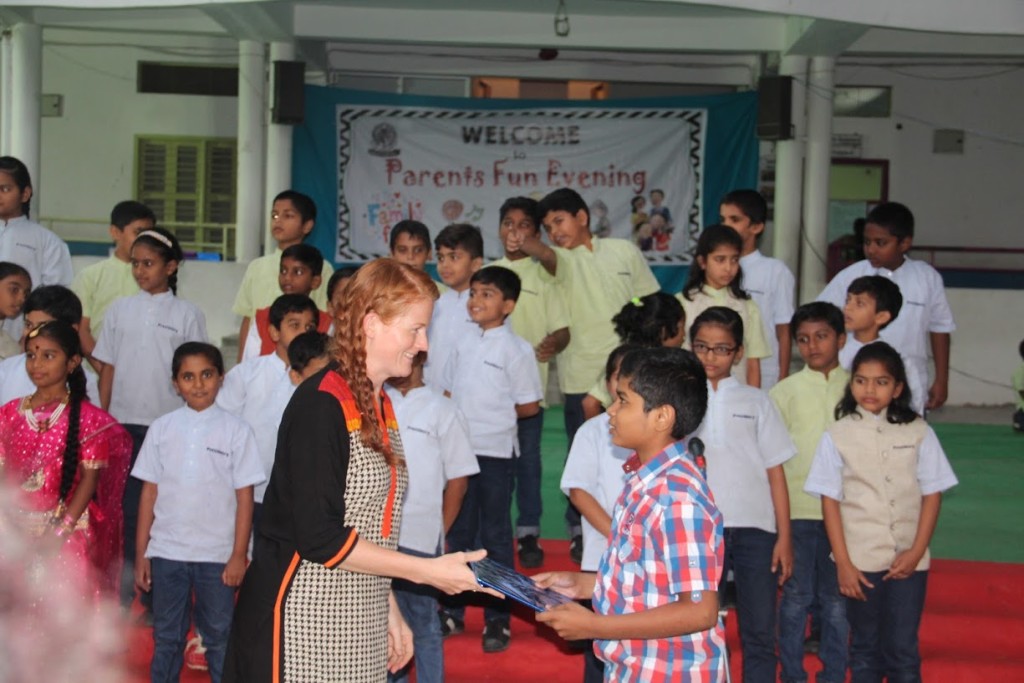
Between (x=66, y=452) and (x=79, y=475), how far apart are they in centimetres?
9

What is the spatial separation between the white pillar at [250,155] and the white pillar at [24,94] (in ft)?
5.45

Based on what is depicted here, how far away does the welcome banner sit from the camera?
10.9m

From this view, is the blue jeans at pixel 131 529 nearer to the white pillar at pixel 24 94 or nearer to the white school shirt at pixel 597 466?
the white school shirt at pixel 597 466

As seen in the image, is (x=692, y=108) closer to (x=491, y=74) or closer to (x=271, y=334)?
(x=491, y=74)

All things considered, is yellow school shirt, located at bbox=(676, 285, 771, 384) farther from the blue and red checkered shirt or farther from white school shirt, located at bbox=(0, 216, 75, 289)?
white school shirt, located at bbox=(0, 216, 75, 289)

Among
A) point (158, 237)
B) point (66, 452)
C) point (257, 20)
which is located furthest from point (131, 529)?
point (257, 20)

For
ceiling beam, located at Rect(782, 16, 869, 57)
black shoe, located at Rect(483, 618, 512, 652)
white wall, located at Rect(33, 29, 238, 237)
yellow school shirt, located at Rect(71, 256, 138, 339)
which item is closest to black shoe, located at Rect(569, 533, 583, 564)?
black shoe, located at Rect(483, 618, 512, 652)

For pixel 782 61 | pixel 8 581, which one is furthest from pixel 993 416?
pixel 8 581

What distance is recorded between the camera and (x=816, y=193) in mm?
10945

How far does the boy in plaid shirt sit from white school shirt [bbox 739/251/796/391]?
2801 millimetres

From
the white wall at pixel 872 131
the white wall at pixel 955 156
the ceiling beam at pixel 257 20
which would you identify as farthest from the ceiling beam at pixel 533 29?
the white wall at pixel 955 156

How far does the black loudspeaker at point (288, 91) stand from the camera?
34.6 feet

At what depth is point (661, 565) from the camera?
2.46 meters

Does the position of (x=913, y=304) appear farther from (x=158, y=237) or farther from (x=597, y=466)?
(x=158, y=237)
